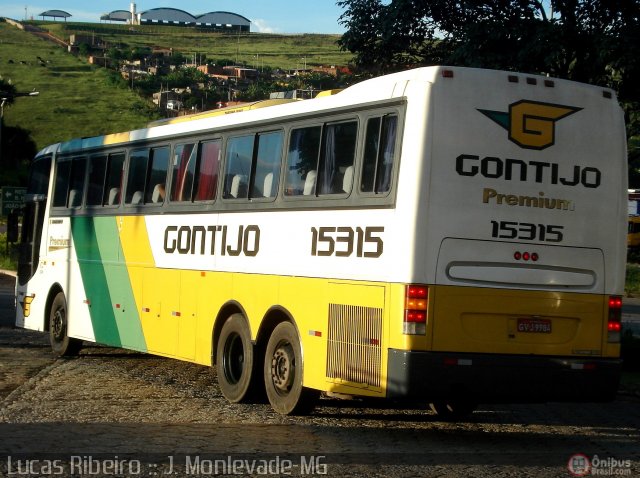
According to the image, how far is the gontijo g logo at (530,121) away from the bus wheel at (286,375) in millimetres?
2998

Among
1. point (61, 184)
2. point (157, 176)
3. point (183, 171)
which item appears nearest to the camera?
point (183, 171)

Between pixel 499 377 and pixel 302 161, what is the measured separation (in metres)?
3.25

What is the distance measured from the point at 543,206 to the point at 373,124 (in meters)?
1.74

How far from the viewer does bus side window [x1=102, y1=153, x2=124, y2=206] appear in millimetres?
17486

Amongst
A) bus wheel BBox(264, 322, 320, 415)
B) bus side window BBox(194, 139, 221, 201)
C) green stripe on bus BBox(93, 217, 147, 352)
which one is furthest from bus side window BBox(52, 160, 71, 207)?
bus wheel BBox(264, 322, 320, 415)

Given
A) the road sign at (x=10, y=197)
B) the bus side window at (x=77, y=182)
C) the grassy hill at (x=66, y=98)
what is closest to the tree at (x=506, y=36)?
the bus side window at (x=77, y=182)

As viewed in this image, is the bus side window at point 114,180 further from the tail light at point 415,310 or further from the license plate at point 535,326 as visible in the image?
the license plate at point 535,326

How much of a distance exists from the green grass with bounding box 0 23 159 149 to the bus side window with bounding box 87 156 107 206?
349ft

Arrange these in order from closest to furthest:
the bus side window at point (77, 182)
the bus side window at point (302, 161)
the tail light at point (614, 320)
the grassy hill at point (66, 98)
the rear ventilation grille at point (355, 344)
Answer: the rear ventilation grille at point (355, 344)
the tail light at point (614, 320)
the bus side window at point (302, 161)
the bus side window at point (77, 182)
the grassy hill at point (66, 98)

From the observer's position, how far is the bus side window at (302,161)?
12.5m

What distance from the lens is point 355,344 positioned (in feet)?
37.1

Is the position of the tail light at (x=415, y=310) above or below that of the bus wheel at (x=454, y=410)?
above

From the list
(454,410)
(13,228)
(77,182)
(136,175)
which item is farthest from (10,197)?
(454,410)

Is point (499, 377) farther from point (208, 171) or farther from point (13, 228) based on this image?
point (13, 228)
